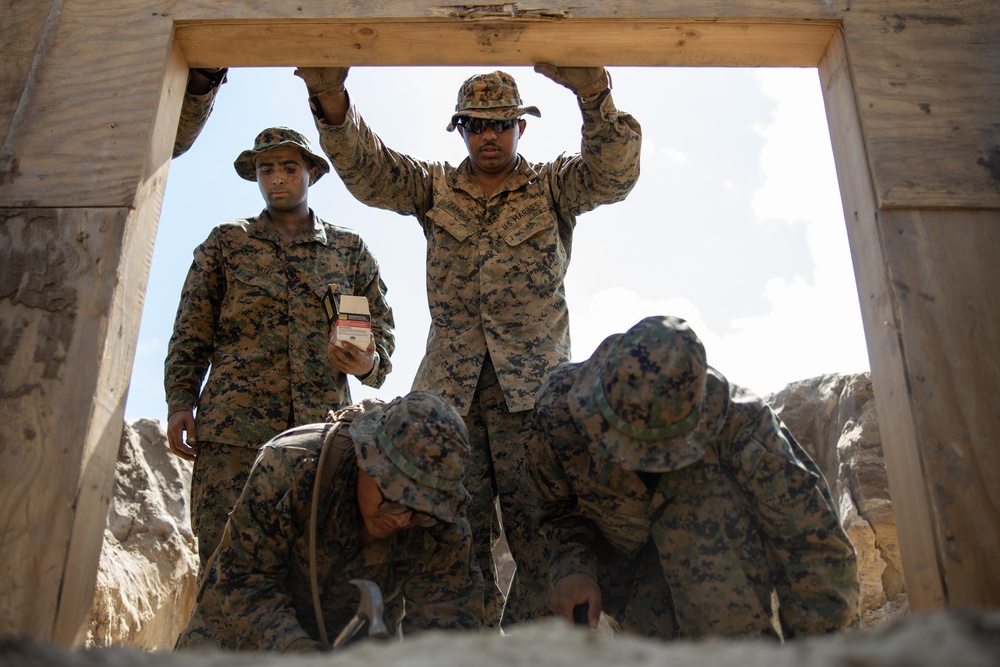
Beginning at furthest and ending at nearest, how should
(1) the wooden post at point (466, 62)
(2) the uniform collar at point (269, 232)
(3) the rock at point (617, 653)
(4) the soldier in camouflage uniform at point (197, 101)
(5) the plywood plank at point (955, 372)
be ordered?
(2) the uniform collar at point (269, 232) < (4) the soldier in camouflage uniform at point (197, 101) < (1) the wooden post at point (466, 62) < (5) the plywood plank at point (955, 372) < (3) the rock at point (617, 653)

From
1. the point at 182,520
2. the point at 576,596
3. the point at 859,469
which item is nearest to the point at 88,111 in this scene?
the point at 576,596

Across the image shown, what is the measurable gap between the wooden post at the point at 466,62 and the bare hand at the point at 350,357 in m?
0.84

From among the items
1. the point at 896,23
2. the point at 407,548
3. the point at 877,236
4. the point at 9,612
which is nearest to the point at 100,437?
the point at 9,612

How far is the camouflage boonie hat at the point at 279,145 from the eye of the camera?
4672mm

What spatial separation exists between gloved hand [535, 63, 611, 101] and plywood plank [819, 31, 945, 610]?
2.82 feet

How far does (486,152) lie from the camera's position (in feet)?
14.0

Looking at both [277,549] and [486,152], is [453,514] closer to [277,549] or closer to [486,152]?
[277,549]

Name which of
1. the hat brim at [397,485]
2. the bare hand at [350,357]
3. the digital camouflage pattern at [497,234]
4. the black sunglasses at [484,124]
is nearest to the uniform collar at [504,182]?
the digital camouflage pattern at [497,234]

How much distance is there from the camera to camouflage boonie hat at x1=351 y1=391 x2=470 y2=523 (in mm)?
3049

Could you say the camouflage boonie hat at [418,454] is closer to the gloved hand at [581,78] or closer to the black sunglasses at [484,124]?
the gloved hand at [581,78]

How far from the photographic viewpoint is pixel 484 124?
14.0 feet

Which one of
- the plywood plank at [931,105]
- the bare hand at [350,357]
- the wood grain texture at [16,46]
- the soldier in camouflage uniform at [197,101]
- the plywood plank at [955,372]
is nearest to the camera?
the plywood plank at [955,372]

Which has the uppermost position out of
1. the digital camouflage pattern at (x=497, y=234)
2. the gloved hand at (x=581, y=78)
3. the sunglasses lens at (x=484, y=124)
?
the sunglasses lens at (x=484, y=124)

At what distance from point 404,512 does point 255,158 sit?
2382 millimetres
